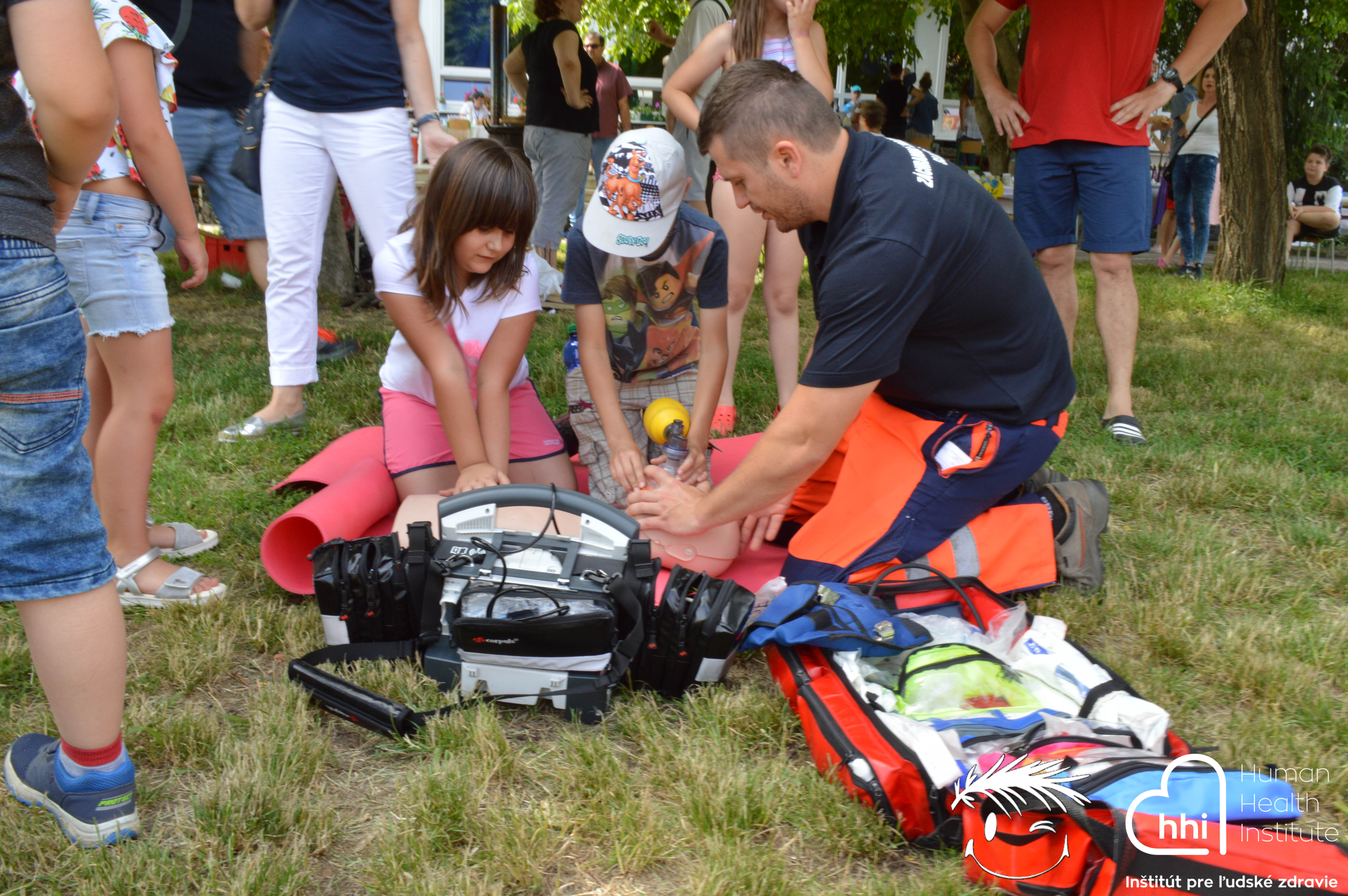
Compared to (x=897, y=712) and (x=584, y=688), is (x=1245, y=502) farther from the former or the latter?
(x=584, y=688)

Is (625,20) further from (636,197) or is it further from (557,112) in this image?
(636,197)

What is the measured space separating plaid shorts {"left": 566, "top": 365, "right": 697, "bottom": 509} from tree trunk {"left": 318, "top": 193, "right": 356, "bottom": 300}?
11.1ft

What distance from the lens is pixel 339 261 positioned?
6246mm

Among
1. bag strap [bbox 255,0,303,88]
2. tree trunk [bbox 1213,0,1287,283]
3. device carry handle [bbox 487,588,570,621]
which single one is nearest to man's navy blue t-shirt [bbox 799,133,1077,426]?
device carry handle [bbox 487,588,570,621]

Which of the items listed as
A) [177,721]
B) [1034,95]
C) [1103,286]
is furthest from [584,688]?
[1034,95]

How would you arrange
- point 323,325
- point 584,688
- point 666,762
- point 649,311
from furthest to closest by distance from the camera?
point 323,325
point 649,311
point 584,688
point 666,762

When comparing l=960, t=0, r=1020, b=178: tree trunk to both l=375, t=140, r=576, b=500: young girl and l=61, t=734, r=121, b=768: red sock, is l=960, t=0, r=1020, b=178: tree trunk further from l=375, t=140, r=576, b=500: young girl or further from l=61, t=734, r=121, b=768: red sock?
l=61, t=734, r=121, b=768: red sock

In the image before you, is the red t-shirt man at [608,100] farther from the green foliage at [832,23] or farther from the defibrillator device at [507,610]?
the defibrillator device at [507,610]

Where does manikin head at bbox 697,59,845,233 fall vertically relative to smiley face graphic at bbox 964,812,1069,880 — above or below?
above

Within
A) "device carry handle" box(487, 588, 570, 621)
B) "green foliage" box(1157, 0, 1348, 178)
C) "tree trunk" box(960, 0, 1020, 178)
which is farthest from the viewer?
"green foliage" box(1157, 0, 1348, 178)

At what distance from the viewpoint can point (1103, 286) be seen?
159 inches

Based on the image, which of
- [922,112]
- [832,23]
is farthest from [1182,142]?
[922,112]

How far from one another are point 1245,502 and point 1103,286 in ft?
3.72

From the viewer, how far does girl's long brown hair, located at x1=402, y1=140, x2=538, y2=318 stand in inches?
99.7
